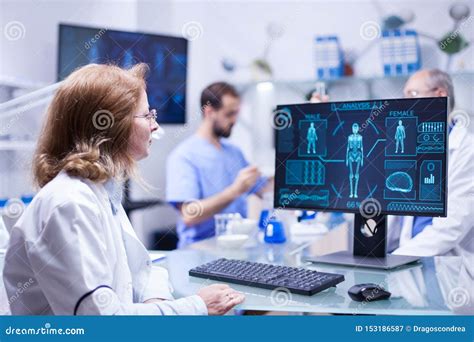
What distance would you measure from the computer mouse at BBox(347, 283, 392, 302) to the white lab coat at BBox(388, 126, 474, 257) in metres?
0.59

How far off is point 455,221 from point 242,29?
298cm

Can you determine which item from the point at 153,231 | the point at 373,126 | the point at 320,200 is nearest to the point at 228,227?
the point at 320,200

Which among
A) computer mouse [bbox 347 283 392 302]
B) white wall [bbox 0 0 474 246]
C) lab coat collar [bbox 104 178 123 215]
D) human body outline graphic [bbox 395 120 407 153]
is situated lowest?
computer mouse [bbox 347 283 392 302]

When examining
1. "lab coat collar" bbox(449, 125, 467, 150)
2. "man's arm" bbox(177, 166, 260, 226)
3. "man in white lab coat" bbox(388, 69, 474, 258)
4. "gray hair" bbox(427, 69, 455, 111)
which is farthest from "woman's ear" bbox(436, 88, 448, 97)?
"man's arm" bbox(177, 166, 260, 226)

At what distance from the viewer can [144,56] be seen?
11.1 ft

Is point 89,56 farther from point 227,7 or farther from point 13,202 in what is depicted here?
point 227,7

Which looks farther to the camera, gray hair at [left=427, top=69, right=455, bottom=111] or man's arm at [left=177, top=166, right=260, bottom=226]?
man's arm at [left=177, top=166, right=260, bottom=226]

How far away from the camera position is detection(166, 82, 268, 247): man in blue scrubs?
295cm

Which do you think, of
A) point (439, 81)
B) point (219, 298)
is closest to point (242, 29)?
point (439, 81)

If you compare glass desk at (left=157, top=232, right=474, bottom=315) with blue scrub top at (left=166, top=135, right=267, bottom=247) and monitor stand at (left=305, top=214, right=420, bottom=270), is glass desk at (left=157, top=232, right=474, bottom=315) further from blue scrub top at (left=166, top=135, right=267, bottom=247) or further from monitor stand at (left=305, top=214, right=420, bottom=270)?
blue scrub top at (left=166, top=135, right=267, bottom=247)

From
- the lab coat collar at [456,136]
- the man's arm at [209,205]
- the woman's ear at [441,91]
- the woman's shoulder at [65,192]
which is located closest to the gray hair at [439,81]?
the woman's ear at [441,91]

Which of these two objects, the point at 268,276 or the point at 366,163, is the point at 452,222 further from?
the point at 268,276

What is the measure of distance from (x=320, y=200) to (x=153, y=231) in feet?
8.57

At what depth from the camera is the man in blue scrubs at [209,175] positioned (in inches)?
116
